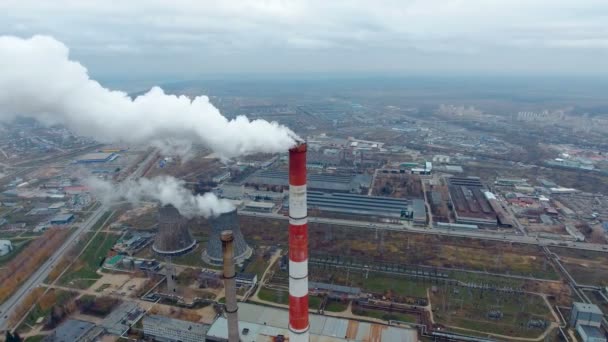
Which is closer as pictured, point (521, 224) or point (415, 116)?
point (521, 224)

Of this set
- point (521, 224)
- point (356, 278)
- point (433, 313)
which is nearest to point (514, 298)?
point (433, 313)

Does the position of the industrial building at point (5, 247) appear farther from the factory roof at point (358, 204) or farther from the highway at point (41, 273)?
the factory roof at point (358, 204)

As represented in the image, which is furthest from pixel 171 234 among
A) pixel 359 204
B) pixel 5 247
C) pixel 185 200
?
pixel 359 204

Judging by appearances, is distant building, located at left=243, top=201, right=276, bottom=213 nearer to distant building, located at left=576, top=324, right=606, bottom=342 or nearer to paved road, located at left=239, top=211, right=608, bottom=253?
paved road, located at left=239, top=211, right=608, bottom=253

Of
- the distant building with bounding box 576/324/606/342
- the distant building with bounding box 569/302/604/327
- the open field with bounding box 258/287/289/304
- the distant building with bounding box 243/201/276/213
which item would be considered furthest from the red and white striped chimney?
the distant building with bounding box 243/201/276/213

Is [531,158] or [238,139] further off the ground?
[238,139]

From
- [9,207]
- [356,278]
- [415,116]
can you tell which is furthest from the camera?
[415,116]

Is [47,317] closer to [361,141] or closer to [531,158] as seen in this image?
[361,141]
